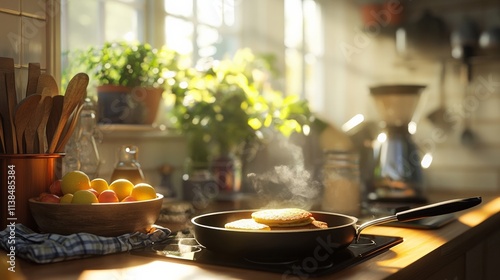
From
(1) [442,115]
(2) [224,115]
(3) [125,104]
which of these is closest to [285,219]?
(3) [125,104]

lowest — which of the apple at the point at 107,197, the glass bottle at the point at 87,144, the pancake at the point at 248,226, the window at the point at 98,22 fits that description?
the pancake at the point at 248,226

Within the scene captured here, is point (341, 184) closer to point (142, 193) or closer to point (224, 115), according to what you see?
point (224, 115)

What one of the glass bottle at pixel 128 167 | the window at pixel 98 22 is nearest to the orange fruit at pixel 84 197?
the glass bottle at pixel 128 167

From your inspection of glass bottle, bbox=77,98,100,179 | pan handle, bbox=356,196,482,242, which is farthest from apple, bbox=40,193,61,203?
pan handle, bbox=356,196,482,242

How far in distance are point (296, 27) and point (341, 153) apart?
165cm

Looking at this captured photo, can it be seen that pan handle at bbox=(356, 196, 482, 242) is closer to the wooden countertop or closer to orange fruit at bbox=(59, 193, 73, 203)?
the wooden countertop

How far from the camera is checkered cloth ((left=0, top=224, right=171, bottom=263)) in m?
0.90

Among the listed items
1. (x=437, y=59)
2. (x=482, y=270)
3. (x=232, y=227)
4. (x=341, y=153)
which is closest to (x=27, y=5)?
(x=232, y=227)

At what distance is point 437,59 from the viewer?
3404 millimetres

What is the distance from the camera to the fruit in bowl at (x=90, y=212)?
996mm

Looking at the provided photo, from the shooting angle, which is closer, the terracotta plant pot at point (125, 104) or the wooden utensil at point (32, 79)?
the wooden utensil at point (32, 79)

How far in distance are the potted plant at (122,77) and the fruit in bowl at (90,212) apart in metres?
0.58

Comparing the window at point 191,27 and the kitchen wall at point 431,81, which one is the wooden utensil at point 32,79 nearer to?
the window at point 191,27

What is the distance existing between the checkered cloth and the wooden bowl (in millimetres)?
23
